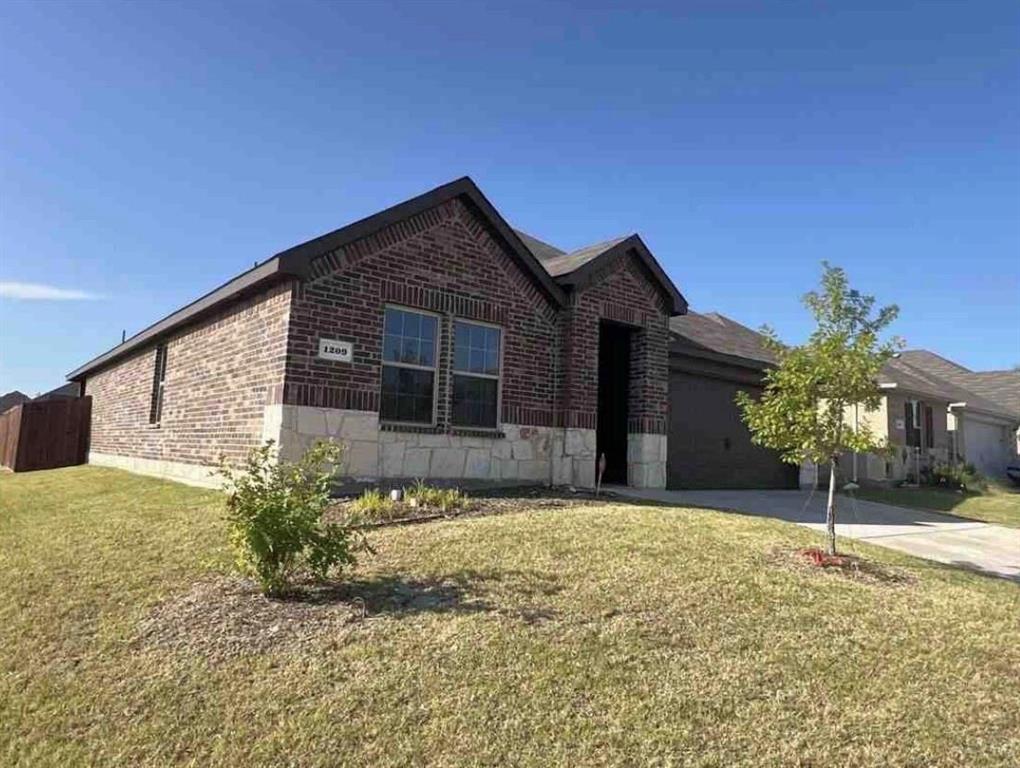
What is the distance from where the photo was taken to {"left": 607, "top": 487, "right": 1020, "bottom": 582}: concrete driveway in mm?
8367

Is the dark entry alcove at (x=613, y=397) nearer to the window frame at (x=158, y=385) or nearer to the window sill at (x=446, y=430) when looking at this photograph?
the window sill at (x=446, y=430)

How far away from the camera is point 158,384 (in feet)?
48.1

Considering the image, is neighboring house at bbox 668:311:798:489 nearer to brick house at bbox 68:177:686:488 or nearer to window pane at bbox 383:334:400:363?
brick house at bbox 68:177:686:488

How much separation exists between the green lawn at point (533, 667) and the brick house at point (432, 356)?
306cm

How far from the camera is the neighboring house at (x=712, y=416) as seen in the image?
46.1 feet

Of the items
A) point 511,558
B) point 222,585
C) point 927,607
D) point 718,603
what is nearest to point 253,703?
point 222,585

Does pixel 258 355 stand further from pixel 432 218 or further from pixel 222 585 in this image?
pixel 222 585

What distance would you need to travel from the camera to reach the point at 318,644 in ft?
15.4

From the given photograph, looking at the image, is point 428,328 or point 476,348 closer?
point 428,328

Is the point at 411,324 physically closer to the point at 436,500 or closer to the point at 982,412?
the point at 436,500

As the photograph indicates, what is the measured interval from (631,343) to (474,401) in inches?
151

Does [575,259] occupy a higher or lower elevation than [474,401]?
higher

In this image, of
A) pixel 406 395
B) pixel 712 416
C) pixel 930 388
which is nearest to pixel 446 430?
pixel 406 395

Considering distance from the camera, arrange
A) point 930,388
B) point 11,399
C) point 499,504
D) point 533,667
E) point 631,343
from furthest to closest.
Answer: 1. point 11,399
2. point 930,388
3. point 631,343
4. point 499,504
5. point 533,667
